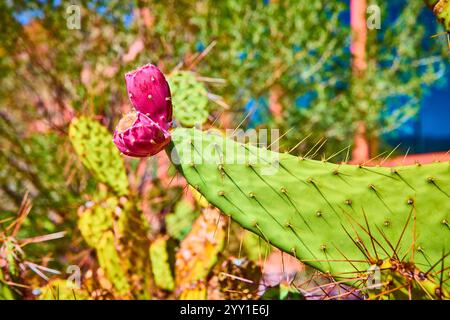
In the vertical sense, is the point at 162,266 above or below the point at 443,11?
below

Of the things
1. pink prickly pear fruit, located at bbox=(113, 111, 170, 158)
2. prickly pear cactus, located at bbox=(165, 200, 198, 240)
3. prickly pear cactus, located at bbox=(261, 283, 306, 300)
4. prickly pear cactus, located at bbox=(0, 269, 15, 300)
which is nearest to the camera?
pink prickly pear fruit, located at bbox=(113, 111, 170, 158)

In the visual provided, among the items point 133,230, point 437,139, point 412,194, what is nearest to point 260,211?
point 412,194

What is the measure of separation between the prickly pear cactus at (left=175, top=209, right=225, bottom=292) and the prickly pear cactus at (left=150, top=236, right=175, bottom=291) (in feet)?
0.17

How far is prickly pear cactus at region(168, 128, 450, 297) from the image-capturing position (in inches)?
57.9

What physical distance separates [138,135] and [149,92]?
13cm

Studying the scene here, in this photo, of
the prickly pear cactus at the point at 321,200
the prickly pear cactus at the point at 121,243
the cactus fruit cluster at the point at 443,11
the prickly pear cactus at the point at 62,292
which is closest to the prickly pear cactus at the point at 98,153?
the prickly pear cactus at the point at 121,243

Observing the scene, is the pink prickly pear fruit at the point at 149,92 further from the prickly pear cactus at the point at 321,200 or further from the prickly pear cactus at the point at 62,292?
the prickly pear cactus at the point at 62,292

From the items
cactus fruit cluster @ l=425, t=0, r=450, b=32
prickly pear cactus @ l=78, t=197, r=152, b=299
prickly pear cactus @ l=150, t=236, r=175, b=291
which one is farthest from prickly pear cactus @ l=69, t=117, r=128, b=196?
cactus fruit cluster @ l=425, t=0, r=450, b=32

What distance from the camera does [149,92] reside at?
1441 millimetres

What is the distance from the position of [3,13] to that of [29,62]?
0.41 metres

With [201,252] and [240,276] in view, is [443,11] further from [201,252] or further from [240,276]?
[201,252]

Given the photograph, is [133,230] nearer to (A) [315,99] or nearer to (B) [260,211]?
(B) [260,211]

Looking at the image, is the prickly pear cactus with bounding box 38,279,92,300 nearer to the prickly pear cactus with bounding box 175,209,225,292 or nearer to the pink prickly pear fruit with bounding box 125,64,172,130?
the prickly pear cactus with bounding box 175,209,225,292

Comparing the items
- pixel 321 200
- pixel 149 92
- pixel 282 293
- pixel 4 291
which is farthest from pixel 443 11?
pixel 4 291
